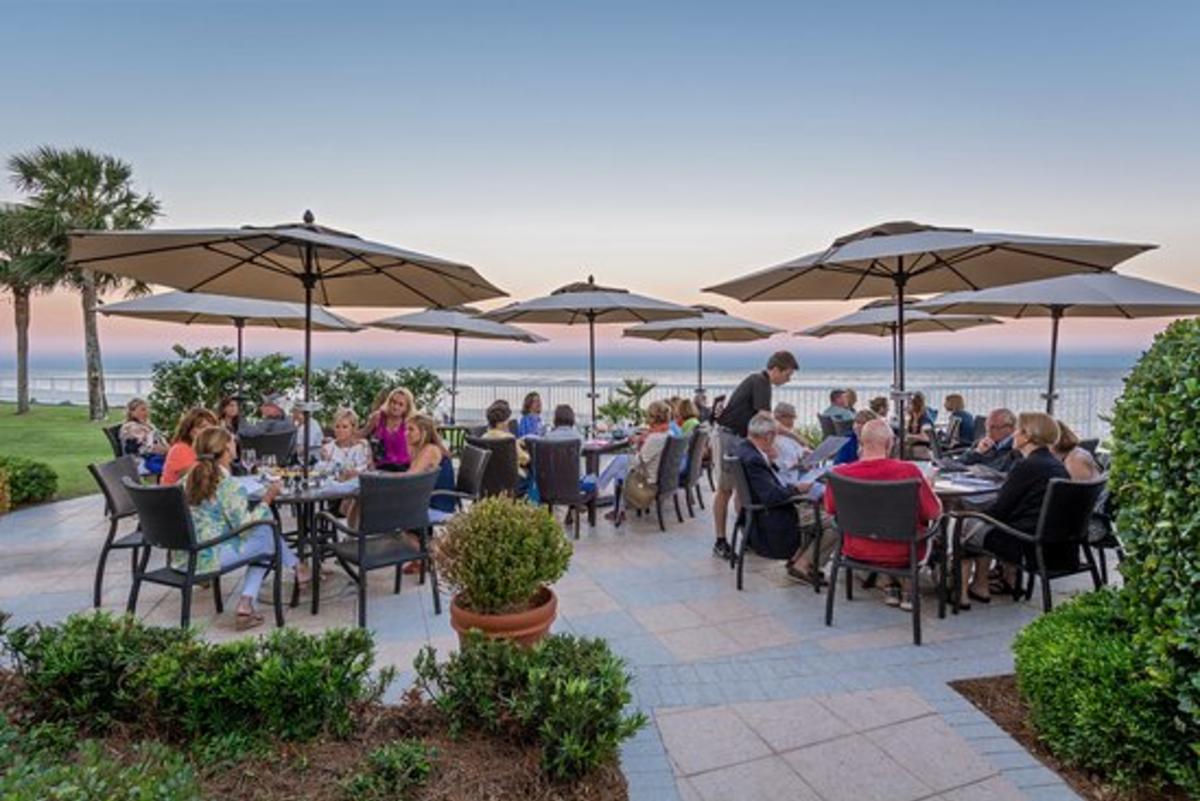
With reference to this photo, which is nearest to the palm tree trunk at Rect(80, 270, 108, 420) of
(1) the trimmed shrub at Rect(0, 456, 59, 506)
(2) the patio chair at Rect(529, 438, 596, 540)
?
(1) the trimmed shrub at Rect(0, 456, 59, 506)

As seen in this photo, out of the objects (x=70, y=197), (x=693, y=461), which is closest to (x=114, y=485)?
(x=693, y=461)

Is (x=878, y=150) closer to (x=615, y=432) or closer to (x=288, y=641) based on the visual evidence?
(x=615, y=432)

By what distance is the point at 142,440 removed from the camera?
20.6 feet

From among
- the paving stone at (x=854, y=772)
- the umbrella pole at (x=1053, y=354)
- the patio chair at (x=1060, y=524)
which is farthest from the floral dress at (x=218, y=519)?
the umbrella pole at (x=1053, y=354)

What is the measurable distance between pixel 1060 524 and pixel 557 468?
11.8 feet

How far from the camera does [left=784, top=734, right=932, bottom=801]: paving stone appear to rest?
214cm

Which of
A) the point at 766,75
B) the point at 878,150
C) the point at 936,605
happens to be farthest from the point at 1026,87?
the point at 936,605

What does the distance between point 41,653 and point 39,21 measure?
9491 mm

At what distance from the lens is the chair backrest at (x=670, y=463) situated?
18.9ft

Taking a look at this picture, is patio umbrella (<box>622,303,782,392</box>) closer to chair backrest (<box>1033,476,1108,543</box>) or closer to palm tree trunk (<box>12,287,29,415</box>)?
chair backrest (<box>1033,476,1108,543</box>)

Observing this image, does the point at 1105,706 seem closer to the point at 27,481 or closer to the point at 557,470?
the point at 557,470

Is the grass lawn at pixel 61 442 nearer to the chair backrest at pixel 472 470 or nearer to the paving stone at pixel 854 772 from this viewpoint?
the chair backrest at pixel 472 470

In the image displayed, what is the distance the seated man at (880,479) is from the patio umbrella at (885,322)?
4.16m

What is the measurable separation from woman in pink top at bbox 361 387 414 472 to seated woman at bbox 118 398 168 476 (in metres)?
2.06
